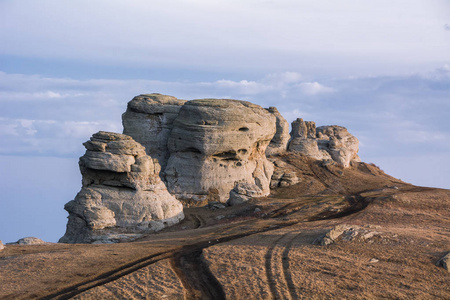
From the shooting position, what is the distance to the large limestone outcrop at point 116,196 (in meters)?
28.1

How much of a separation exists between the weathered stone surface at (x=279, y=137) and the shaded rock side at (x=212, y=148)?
25.6ft

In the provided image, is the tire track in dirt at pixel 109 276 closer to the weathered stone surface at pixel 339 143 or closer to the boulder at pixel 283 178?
the boulder at pixel 283 178

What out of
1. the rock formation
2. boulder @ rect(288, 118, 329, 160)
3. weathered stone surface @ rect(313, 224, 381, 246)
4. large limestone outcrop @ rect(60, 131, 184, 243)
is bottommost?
weathered stone surface @ rect(313, 224, 381, 246)

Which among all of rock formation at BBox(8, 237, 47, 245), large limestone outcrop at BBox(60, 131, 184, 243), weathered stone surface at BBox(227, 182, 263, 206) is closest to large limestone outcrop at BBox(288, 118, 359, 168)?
weathered stone surface at BBox(227, 182, 263, 206)

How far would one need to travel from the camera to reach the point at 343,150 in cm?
4816

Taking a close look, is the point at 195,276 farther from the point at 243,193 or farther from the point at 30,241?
the point at 243,193

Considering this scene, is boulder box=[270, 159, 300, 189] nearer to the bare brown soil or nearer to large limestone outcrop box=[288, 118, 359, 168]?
large limestone outcrop box=[288, 118, 359, 168]

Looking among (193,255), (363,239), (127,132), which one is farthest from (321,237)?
(127,132)

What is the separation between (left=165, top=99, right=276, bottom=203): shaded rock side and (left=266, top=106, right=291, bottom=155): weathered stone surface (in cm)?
782

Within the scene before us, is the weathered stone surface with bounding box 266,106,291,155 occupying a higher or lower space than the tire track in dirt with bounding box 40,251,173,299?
higher

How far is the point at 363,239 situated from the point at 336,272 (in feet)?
11.5

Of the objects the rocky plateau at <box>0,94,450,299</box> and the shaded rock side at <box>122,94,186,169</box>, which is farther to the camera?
the shaded rock side at <box>122,94,186,169</box>

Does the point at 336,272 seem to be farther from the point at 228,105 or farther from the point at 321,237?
the point at 228,105

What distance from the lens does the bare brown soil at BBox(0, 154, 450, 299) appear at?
1402 cm
